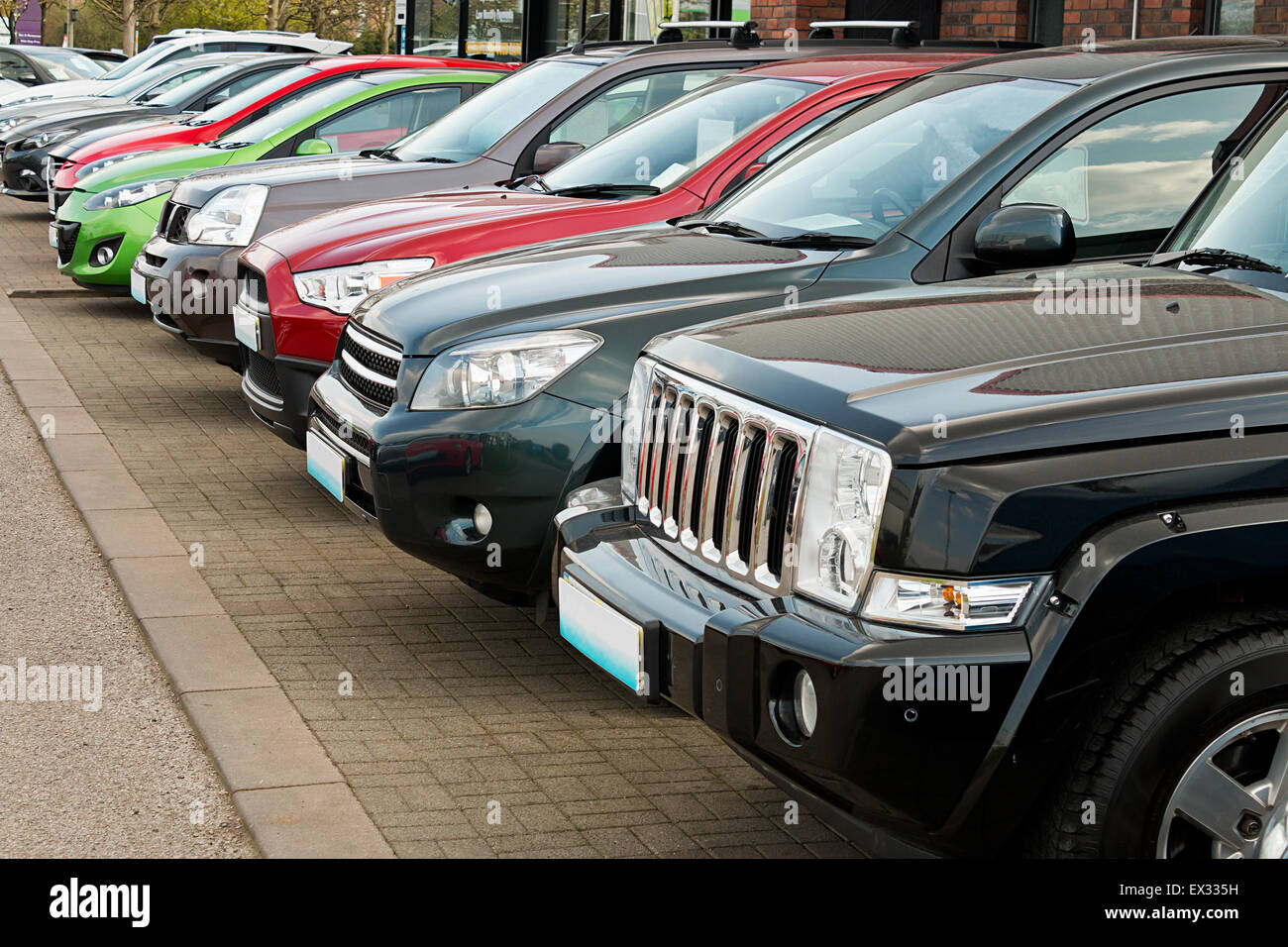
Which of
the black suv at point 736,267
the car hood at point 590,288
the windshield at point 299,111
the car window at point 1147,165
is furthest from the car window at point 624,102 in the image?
the car window at point 1147,165

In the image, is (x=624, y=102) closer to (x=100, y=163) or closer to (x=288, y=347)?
(x=288, y=347)

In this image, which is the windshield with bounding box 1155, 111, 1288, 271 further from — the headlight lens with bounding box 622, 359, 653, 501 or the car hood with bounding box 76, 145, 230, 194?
the car hood with bounding box 76, 145, 230, 194

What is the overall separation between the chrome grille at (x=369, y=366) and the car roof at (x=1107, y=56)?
2.38 metres

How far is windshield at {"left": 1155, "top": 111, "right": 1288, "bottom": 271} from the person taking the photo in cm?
417

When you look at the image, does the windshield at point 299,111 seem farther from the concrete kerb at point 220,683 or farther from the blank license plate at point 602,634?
the blank license plate at point 602,634

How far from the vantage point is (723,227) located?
19.1 feet

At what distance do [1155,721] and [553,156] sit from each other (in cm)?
593

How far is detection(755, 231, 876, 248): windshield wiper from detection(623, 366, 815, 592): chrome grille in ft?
5.44

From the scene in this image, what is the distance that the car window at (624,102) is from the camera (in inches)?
343

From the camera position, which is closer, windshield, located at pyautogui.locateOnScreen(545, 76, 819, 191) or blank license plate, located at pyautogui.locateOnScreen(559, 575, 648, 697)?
blank license plate, located at pyautogui.locateOnScreen(559, 575, 648, 697)

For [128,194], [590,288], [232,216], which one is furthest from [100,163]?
[590,288]

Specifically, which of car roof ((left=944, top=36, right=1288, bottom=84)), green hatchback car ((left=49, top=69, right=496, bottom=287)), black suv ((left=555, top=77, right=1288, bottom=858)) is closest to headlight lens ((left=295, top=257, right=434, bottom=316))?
car roof ((left=944, top=36, right=1288, bottom=84))
